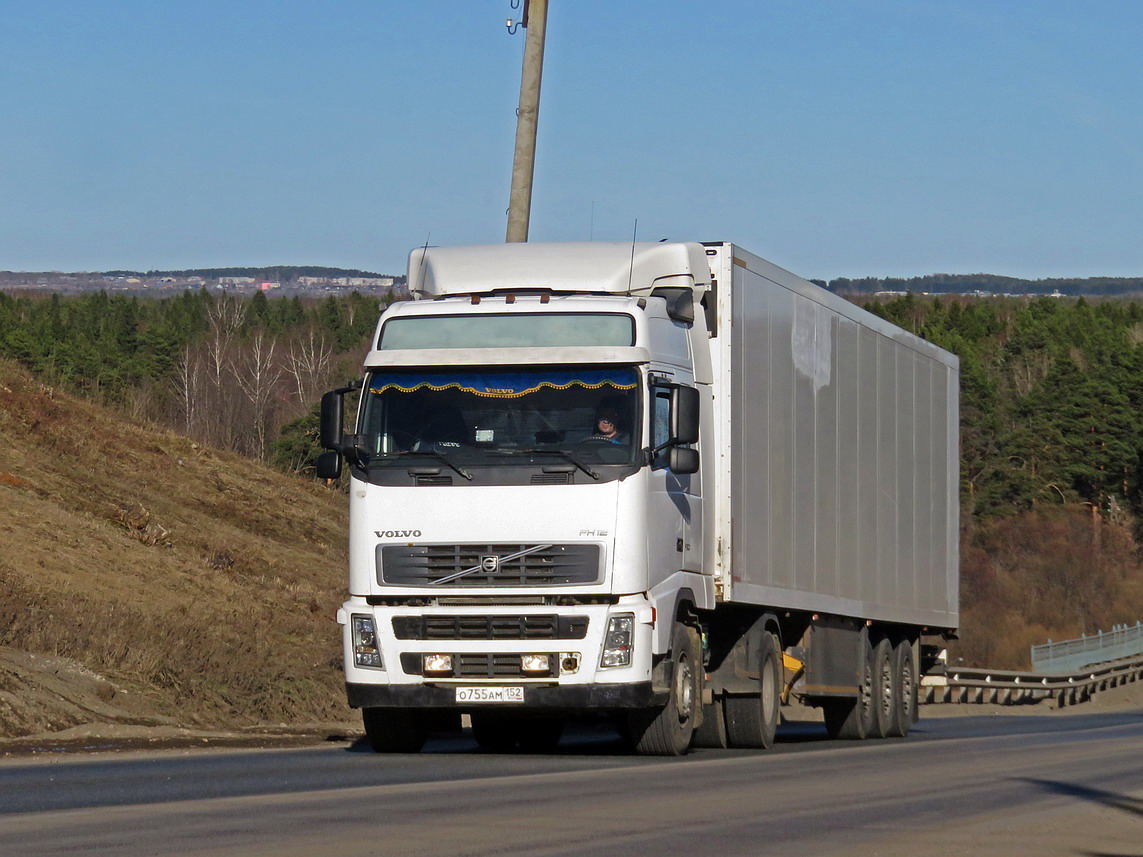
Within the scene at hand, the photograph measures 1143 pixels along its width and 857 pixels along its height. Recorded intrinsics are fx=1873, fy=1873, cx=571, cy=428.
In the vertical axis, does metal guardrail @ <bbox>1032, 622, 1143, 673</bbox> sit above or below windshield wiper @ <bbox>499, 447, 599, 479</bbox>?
above

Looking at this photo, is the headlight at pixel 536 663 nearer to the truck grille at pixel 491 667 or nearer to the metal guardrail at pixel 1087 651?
the truck grille at pixel 491 667

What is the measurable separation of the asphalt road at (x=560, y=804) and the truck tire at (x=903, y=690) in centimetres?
504

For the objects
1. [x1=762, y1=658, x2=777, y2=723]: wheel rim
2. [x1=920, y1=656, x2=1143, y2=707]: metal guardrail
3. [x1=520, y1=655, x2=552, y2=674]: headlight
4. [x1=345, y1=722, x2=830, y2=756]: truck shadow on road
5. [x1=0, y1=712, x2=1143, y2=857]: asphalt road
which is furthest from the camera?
[x1=920, y1=656, x2=1143, y2=707]: metal guardrail

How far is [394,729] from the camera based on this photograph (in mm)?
16188

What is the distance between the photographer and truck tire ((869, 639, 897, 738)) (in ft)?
69.5

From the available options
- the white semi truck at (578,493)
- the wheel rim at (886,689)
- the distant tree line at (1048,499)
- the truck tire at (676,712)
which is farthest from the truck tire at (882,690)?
the distant tree line at (1048,499)

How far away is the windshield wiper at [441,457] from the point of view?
1488 centimetres

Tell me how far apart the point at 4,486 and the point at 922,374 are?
649 inches

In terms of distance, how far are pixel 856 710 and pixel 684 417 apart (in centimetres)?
682

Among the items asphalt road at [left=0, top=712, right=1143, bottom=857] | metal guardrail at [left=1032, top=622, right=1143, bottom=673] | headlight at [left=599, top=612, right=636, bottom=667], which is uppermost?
metal guardrail at [left=1032, top=622, right=1143, bottom=673]

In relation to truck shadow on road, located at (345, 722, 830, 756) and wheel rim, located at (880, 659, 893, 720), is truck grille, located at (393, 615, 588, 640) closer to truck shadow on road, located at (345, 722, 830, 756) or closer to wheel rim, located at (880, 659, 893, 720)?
truck shadow on road, located at (345, 722, 830, 756)

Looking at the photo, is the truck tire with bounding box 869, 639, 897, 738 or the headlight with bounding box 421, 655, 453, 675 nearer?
the headlight with bounding box 421, 655, 453, 675

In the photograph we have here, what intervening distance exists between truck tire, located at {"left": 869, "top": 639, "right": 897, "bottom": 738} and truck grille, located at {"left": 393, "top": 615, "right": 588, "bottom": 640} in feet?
23.6

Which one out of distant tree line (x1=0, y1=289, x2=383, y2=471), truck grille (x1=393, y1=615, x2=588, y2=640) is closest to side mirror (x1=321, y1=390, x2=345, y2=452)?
truck grille (x1=393, y1=615, x2=588, y2=640)
